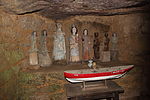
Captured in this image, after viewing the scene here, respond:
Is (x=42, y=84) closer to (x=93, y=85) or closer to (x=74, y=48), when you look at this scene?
(x=93, y=85)

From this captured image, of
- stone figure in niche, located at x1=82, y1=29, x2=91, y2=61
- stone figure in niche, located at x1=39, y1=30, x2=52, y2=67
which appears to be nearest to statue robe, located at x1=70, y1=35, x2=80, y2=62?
stone figure in niche, located at x1=82, y1=29, x2=91, y2=61

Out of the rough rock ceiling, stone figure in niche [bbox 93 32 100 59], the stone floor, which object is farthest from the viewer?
stone figure in niche [bbox 93 32 100 59]

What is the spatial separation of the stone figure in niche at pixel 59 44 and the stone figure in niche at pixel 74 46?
0.22 metres

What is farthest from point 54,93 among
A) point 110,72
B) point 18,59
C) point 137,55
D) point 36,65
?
point 137,55

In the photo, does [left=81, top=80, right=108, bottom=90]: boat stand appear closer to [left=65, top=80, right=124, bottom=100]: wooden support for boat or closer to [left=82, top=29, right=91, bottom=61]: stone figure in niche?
[left=65, top=80, right=124, bottom=100]: wooden support for boat

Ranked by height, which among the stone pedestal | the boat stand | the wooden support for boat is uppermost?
the stone pedestal

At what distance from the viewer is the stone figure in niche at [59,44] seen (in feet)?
12.1

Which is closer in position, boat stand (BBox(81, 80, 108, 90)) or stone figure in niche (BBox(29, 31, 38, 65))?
boat stand (BBox(81, 80, 108, 90))

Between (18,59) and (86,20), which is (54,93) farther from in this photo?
(86,20)

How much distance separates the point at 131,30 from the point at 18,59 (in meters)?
3.11

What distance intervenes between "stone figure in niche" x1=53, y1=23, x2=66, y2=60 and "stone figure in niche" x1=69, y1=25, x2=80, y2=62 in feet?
0.74

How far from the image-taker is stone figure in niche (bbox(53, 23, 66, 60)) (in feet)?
12.1

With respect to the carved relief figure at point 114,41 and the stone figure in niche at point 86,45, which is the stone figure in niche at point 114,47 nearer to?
the carved relief figure at point 114,41

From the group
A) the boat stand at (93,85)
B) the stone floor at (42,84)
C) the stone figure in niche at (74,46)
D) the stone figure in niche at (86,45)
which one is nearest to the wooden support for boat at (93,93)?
the boat stand at (93,85)
